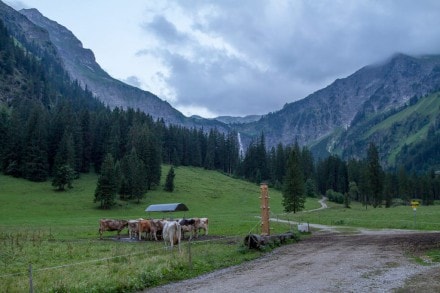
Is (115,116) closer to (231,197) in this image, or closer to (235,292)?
(231,197)

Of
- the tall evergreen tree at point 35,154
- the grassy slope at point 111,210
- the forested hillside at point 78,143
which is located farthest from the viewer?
the forested hillside at point 78,143

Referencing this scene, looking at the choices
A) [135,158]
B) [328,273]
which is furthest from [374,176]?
[328,273]

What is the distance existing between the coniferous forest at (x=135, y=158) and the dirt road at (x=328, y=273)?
200ft

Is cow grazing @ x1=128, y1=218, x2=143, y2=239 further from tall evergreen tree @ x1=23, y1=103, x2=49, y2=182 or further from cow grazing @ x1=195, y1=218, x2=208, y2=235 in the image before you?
tall evergreen tree @ x1=23, y1=103, x2=49, y2=182

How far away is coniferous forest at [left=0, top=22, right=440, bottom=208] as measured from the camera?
106438 millimetres

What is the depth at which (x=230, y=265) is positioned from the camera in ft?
73.9

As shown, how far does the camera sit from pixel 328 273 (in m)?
18.8

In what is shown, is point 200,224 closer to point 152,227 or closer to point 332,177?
point 152,227

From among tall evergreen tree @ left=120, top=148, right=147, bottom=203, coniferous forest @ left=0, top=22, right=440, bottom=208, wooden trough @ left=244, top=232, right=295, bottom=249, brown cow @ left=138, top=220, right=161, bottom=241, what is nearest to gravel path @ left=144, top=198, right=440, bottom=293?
wooden trough @ left=244, top=232, right=295, bottom=249

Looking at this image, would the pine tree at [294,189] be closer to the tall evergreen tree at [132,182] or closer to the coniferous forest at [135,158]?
the coniferous forest at [135,158]

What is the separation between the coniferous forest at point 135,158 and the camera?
106438 mm

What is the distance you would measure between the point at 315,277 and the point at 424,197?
166672 mm

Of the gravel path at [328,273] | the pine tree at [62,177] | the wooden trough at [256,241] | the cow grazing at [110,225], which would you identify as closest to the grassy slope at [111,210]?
the pine tree at [62,177]

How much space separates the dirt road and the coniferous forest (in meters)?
61.0
